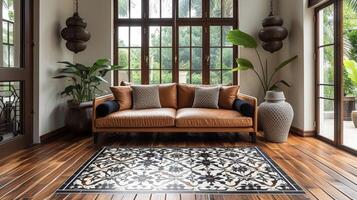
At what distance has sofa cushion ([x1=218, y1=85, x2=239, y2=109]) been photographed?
4.76 m

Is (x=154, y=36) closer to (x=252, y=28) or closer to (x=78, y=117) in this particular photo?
(x=252, y=28)

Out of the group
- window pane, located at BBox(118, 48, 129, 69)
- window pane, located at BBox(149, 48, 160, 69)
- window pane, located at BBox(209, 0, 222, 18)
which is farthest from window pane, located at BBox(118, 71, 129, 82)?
window pane, located at BBox(209, 0, 222, 18)

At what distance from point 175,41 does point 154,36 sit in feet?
1.34

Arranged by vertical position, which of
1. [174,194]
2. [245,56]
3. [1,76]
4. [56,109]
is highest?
[245,56]

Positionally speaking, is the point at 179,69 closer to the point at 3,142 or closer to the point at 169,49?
the point at 169,49

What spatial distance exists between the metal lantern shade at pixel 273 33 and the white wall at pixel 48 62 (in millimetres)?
3400

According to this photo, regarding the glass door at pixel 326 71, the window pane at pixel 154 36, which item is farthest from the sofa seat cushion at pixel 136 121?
the glass door at pixel 326 71

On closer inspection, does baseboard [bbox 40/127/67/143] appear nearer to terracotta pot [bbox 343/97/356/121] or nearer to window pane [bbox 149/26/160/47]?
window pane [bbox 149/26/160/47]

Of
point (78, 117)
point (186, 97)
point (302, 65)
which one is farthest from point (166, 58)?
point (302, 65)

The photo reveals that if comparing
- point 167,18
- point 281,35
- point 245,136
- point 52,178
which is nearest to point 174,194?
point 52,178

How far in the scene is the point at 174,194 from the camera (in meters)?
2.32

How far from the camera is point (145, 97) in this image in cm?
477

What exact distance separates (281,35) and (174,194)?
141 inches

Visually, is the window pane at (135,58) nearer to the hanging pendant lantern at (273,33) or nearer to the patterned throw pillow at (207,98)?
the patterned throw pillow at (207,98)
